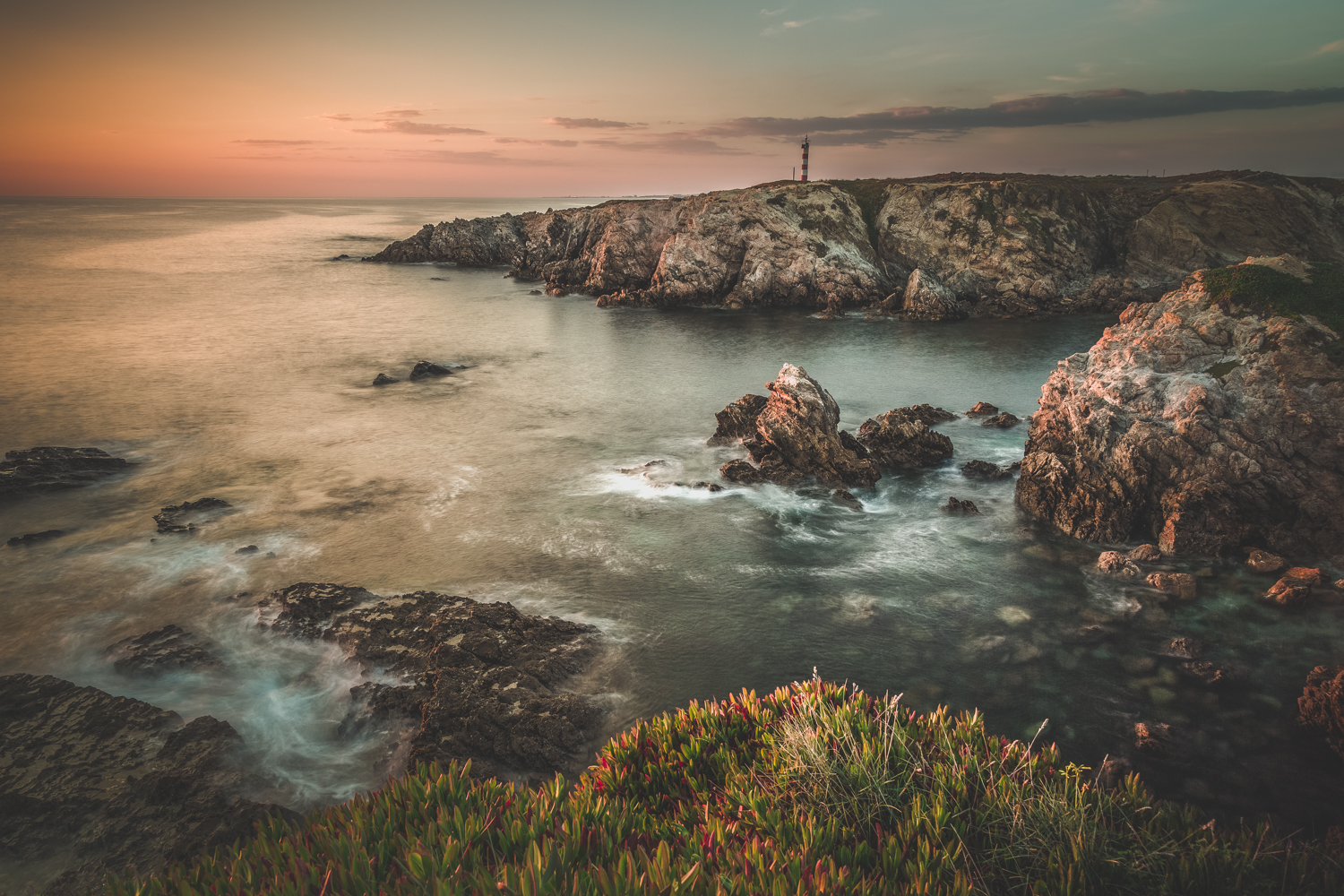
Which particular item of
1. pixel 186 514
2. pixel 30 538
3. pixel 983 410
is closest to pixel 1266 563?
pixel 983 410

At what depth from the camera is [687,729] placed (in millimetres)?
7953

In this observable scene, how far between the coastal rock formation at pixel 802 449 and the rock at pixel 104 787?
14.6 meters

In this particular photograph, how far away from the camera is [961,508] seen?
1869cm

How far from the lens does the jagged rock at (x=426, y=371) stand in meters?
35.5

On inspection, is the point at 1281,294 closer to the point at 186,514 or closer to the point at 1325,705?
the point at 1325,705

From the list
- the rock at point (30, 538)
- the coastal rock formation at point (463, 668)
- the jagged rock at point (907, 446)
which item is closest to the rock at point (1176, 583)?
the jagged rock at point (907, 446)

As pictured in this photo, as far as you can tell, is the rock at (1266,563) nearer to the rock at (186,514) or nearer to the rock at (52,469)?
the rock at (186,514)

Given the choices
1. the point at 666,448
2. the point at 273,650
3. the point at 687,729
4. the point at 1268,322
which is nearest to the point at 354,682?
the point at 273,650

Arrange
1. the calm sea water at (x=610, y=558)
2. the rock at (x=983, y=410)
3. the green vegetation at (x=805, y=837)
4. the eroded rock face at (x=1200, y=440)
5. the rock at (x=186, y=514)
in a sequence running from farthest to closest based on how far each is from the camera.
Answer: the rock at (x=983, y=410), the rock at (x=186, y=514), the eroded rock face at (x=1200, y=440), the calm sea water at (x=610, y=558), the green vegetation at (x=805, y=837)

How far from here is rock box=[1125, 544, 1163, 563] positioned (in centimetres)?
1533

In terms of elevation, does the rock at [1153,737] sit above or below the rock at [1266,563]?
below

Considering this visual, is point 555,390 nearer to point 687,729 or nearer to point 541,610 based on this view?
point 541,610

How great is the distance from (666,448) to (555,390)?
422 inches

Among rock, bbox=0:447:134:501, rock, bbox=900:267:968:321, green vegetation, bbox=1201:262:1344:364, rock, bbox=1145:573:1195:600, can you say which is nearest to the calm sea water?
rock, bbox=1145:573:1195:600
